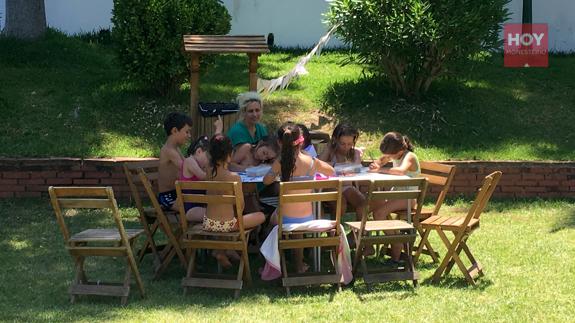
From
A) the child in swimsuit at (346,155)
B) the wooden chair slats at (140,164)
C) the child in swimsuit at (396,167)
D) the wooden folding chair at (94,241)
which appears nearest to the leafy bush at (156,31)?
the wooden chair slats at (140,164)

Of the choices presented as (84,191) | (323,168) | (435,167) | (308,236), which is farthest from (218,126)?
(84,191)

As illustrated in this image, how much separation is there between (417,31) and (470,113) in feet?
4.64

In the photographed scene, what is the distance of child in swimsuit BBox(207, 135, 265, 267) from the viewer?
6879mm

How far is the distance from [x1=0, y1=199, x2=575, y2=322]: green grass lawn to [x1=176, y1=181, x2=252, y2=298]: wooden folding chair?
11 cm

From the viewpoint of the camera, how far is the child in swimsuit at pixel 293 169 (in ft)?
23.3

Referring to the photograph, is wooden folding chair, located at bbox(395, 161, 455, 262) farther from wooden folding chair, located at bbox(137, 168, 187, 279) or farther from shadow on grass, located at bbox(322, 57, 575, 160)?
shadow on grass, located at bbox(322, 57, 575, 160)

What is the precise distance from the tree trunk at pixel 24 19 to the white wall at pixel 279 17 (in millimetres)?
1578

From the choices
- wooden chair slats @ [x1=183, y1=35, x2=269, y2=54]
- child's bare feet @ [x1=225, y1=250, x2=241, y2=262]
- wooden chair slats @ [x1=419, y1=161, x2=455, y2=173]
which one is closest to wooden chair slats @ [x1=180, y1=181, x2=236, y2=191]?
child's bare feet @ [x1=225, y1=250, x2=241, y2=262]


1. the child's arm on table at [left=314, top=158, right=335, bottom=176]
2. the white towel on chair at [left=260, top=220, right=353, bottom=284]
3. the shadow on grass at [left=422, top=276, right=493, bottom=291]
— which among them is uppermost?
the child's arm on table at [left=314, top=158, right=335, bottom=176]

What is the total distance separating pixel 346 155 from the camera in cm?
842

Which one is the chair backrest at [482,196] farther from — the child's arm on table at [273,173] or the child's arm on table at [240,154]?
the child's arm on table at [240,154]

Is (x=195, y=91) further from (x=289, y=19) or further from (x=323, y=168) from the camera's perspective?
(x=289, y=19)

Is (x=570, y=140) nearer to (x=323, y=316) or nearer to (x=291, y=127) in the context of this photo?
(x=291, y=127)

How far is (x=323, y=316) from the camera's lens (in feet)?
20.7
